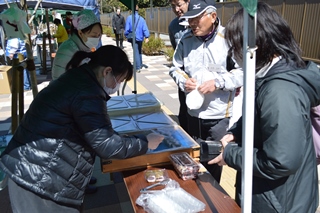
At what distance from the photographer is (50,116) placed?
1.26m

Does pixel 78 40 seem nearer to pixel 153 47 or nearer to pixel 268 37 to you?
pixel 268 37

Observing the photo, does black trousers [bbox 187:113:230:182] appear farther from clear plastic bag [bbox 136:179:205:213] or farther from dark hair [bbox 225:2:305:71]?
dark hair [bbox 225:2:305:71]

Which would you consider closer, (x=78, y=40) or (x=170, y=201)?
(x=170, y=201)

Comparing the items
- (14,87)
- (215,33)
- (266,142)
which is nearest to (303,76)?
(266,142)

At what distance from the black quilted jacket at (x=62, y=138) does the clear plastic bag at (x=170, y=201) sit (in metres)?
0.23

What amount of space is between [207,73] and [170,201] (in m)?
0.98

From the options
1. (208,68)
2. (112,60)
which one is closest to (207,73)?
(208,68)

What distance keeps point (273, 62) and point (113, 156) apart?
0.79 metres

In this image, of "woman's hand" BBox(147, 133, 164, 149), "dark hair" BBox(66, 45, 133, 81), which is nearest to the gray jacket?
"woman's hand" BBox(147, 133, 164, 149)

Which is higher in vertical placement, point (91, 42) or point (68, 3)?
point (68, 3)

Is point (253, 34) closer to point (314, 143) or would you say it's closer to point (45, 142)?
point (314, 143)

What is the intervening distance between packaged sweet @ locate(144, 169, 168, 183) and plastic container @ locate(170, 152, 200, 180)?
7 centimetres

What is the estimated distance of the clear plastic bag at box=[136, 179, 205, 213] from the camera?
1170mm

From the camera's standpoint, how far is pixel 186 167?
4.66 feet
